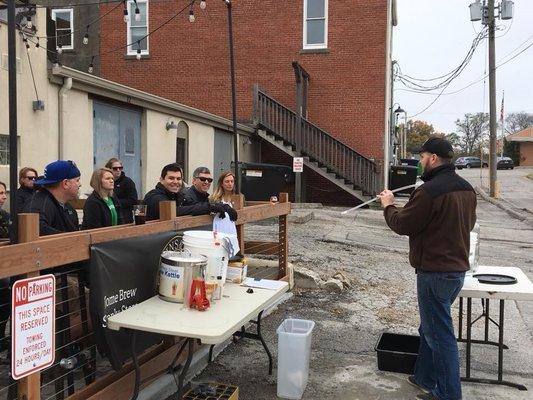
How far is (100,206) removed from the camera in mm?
4340

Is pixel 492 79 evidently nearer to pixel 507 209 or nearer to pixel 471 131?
pixel 507 209

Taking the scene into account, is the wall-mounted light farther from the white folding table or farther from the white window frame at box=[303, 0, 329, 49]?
the white folding table

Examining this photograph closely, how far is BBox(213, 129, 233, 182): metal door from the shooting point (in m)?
16.0

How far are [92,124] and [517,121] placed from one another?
297 ft

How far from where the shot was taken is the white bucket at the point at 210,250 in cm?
335

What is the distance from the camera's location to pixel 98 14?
19703mm

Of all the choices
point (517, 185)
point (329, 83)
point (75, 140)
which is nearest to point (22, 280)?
point (75, 140)

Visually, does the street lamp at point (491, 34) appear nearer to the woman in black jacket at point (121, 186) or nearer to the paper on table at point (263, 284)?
the woman in black jacket at point (121, 186)

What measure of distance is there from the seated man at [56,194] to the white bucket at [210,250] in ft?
2.72

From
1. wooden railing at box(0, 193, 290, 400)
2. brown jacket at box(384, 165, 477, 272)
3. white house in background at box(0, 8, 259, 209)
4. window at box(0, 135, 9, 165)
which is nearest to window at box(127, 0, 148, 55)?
white house in background at box(0, 8, 259, 209)

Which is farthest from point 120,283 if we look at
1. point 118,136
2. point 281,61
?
point 281,61

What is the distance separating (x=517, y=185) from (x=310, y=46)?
1961 cm

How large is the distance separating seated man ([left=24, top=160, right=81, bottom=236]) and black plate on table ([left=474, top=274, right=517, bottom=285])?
3259mm

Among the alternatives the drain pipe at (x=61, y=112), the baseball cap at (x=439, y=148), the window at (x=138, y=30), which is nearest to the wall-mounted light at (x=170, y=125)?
the drain pipe at (x=61, y=112)
